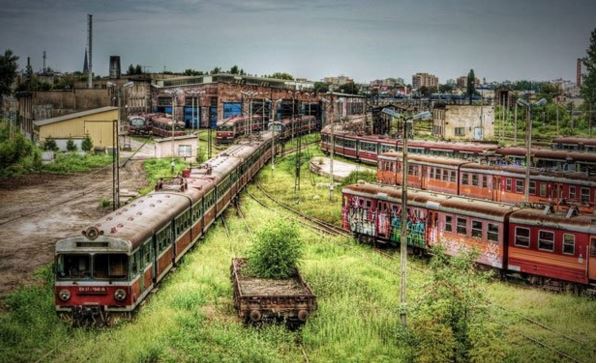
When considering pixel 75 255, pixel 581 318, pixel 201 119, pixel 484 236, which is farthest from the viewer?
pixel 201 119

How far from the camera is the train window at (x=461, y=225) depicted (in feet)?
54.7

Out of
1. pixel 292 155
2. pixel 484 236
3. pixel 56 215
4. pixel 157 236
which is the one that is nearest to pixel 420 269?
pixel 484 236

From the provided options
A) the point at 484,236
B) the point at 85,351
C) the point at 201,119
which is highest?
the point at 201,119

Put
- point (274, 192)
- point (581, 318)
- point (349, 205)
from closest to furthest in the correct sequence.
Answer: point (581, 318)
point (349, 205)
point (274, 192)

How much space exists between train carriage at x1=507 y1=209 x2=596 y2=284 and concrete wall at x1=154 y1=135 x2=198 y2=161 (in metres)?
26.9

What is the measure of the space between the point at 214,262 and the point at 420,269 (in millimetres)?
4958

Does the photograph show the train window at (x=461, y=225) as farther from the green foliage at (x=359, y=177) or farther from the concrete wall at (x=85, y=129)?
the concrete wall at (x=85, y=129)

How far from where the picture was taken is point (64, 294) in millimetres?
11828

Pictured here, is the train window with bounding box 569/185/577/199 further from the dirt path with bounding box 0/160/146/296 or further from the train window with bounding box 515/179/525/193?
the dirt path with bounding box 0/160/146/296

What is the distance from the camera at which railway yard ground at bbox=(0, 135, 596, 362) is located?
10930mm

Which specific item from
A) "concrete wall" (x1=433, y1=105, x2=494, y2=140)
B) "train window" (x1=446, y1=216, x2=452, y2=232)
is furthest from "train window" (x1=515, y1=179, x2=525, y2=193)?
"concrete wall" (x1=433, y1=105, x2=494, y2=140)

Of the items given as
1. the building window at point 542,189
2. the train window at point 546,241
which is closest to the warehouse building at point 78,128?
the building window at point 542,189

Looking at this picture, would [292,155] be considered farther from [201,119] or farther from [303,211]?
[303,211]

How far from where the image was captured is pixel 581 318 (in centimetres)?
1299
